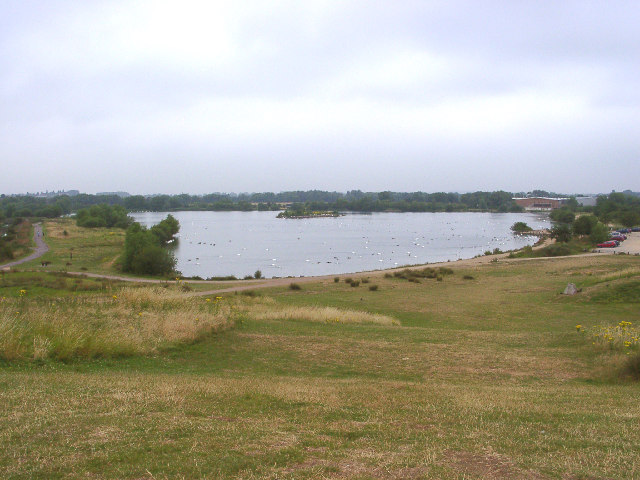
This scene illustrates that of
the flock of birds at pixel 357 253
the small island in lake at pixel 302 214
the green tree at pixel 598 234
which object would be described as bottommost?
the flock of birds at pixel 357 253

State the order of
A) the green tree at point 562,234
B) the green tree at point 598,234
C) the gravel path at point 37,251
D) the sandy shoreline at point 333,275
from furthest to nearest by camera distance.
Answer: the green tree at point 562,234 < the green tree at point 598,234 < the gravel path at point 37,251 < the sandy shoreline at point 333,275

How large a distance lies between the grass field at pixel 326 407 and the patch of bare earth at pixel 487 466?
0.02 metres

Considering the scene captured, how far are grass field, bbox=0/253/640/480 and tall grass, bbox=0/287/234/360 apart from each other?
14 centimetres

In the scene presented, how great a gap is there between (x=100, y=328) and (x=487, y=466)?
413 inches

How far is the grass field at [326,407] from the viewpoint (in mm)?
5121

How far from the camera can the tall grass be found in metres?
10.9

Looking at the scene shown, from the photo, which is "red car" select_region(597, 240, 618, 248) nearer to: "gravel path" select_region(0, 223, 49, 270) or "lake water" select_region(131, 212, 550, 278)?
"lake water" select_region(131, 212, 550, 278)

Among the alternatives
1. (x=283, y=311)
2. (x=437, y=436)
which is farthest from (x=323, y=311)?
(x=437, y=436)

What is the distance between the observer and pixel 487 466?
204 inches

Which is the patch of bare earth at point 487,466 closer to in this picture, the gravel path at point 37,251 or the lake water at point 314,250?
the lake water at point 314,250

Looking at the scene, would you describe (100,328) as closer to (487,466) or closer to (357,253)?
(487,466)

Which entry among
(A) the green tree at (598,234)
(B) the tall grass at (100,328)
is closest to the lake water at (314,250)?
(A) the green tree at (598,234)

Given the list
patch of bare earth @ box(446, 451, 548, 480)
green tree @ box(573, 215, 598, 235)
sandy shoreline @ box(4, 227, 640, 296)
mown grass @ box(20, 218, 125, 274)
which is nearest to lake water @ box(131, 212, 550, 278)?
sandy shoreline @ box(4, 227, 640, 296)

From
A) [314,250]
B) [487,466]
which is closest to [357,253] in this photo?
[314,250]
